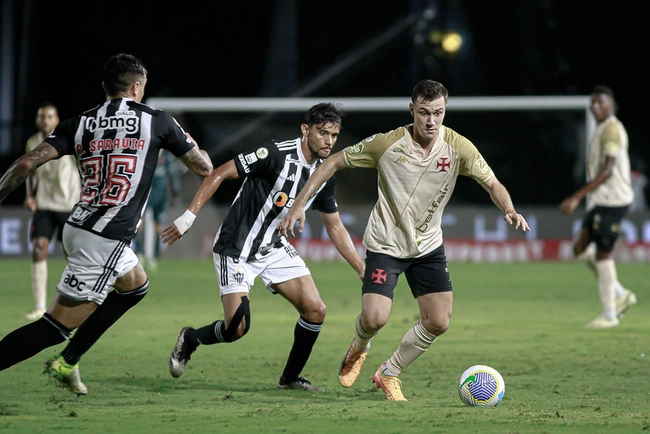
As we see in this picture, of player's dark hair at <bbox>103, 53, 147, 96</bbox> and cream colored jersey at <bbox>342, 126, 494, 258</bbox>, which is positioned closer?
player's dark hair at <bbox>103, 53, 147, 96</bbox>

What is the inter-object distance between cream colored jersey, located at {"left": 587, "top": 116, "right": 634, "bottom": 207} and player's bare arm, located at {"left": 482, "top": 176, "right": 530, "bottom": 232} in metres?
4.73

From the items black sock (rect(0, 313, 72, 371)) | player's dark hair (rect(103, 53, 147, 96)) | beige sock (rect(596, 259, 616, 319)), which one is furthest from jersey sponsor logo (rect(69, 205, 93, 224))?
beige sock (rect(596, 259, 616, 319))

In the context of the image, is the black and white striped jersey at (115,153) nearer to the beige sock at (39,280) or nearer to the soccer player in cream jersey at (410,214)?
the soccer player in cream jersey at (410,214)

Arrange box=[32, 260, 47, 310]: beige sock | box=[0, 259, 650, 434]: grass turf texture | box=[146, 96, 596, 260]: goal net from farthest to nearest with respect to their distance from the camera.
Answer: box=[146, 96, 596, 260]: goal net < box=[32, 260, 47, 310]: beige sock < box=[0, 259, 650, 434]: grass turf texture

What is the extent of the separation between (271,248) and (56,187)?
505 cm

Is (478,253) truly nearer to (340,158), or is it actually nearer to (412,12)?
(412,12)

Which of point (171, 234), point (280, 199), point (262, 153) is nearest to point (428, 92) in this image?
point (262, 153)

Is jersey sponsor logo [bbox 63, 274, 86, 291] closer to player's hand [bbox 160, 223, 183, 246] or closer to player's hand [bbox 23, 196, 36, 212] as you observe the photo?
player's hand [bbox 160, 223, 183, 246]

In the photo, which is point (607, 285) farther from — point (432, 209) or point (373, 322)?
point (373, 322)

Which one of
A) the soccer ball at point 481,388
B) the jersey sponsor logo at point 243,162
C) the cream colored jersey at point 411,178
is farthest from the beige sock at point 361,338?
the jersey sponsor logo at point 243,162

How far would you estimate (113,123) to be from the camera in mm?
6367

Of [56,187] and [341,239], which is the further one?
[56,187]

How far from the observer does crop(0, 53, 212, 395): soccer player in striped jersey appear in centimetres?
636

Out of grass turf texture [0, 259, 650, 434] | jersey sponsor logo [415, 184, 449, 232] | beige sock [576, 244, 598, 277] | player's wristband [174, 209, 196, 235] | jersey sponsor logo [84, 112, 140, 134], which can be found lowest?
grass turf texture [0, 259, 650, 434]
